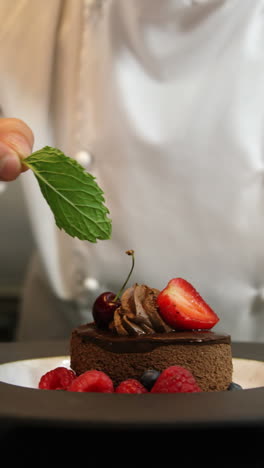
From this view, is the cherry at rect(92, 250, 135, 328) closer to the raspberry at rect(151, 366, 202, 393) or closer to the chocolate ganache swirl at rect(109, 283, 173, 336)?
the chocolate ganache swirl at rect(109, 283, 173, 336)

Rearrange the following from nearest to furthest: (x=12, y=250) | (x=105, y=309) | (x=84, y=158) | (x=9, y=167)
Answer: (x=9, y=167) → (x=105, y=309) → (x=84, y=158) → (x=12, y=250)

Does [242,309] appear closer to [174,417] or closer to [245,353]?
[245,353]

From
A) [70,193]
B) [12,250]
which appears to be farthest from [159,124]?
[12,250]

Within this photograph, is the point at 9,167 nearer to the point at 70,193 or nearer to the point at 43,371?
the point at 70,193

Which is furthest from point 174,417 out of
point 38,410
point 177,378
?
point 177,378

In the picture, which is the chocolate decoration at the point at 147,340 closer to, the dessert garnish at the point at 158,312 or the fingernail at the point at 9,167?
the dessert garnish at the point at 158,312

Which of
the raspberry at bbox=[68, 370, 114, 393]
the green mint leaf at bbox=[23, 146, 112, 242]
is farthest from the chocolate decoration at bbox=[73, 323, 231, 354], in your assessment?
the green mint leaf at bbox=[23, 146, 112, 242]
